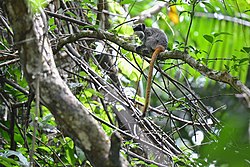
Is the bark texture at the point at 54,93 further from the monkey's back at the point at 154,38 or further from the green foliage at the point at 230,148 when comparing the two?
the monkey's back at the point at 154,38

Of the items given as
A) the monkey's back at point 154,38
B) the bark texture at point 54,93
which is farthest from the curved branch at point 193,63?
the monkey's back at point 154,38

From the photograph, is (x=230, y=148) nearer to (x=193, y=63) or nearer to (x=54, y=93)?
(x=54, y=93)

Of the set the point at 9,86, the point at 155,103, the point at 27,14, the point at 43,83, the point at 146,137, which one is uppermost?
the point at 27,14

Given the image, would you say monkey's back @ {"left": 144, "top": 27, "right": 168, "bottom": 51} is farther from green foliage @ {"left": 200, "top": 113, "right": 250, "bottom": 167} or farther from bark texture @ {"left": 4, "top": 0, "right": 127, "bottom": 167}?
green foliage @ {"left": 200, "top": 113, "right": 250, "bottom": 167}

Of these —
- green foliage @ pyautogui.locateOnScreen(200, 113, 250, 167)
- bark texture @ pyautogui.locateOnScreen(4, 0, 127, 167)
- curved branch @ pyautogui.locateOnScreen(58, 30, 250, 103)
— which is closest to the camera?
green foliage @ pyautogui.locateOnScreen(200, 113, 250, 167)

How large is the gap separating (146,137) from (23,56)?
4.02 feet

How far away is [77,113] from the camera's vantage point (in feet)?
4.43

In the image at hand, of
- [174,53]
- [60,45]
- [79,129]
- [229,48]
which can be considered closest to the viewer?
[79,129]

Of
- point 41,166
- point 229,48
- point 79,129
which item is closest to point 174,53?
point 79,129

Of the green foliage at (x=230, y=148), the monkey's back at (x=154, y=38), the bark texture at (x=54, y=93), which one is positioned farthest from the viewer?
the monkey's back at (x=154, y=38)

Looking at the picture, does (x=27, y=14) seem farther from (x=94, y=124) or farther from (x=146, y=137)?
(x=146, y=137)

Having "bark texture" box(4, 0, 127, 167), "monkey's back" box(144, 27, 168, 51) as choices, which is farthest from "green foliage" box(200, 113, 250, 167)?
"monkey's back" box(144, 27, 168, 51)

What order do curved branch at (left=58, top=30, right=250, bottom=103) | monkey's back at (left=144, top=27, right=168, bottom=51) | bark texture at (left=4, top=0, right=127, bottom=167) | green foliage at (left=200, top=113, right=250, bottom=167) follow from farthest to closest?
monkey's back at (left=144, top=27, right=168, bottom=51)
curved branch at (left=58, top=30, right=250, bottom=103)
bark texture at (left=4, top=0, right=127, bottom=167)
green foliage at (left=200, top=113, right=250, bottom=167)

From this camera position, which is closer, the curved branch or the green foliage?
the green foliage
